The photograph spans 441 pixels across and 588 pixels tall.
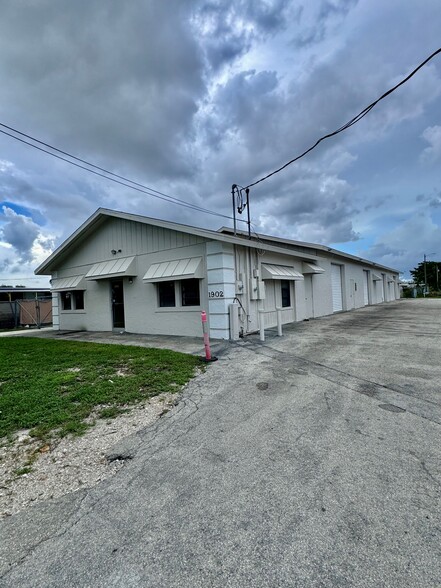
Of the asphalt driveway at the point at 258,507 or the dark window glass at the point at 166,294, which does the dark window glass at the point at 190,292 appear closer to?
the dark window glass at the point at 166,294

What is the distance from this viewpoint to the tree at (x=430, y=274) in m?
54.6

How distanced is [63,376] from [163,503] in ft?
14.1

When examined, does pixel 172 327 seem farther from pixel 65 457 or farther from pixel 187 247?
pixel 65 457

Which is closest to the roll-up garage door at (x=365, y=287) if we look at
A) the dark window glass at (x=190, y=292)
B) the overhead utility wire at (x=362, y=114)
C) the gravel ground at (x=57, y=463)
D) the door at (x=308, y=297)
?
the door at (x=308, y=297)

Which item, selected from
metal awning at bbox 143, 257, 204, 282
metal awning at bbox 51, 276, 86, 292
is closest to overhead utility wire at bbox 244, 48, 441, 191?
metal awning at bbox 143, 257, 204, 282

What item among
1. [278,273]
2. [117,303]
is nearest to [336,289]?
[278,273]

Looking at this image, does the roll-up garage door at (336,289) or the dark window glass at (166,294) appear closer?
the dark window glass at (166,294)

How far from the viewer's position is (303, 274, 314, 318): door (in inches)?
578

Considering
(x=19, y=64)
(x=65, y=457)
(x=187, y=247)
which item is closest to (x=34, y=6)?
(x=19, y=64)

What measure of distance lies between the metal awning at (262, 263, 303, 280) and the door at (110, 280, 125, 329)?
606cm

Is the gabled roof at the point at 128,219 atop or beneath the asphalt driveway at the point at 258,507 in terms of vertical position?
atop

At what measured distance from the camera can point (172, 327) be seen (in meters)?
10.9

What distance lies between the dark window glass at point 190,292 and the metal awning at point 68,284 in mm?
6067

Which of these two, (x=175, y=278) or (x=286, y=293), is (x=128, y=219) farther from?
(x=286, y=293)
